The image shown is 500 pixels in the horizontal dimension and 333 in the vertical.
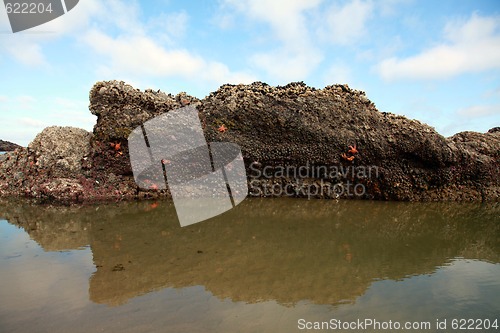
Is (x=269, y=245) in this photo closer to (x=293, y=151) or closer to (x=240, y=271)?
(x=240, y=271)

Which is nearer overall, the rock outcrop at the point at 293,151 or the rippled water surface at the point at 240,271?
the rippled water surface at the point at 240,271

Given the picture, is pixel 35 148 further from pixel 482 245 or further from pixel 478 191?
pixel 478 191

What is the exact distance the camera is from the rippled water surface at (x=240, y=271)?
332 centimetres

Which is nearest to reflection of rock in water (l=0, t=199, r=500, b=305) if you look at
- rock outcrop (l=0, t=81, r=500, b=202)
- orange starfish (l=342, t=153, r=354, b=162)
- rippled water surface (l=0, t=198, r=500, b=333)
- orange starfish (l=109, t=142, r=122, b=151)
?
rippled water surface (l=0, t=198, r=500, b=333)

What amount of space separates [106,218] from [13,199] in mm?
3919

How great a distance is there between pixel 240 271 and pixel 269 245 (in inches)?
42.9

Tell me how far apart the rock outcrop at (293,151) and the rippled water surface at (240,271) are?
2216 millimetres

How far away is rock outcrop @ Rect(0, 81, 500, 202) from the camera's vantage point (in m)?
9.47

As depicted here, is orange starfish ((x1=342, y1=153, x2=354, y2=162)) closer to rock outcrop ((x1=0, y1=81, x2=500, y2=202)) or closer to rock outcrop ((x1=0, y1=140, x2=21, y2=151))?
rock outcrop ((x1=0, y1=81, x2=500, y2=202))

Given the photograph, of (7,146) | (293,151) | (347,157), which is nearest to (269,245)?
(293,151)

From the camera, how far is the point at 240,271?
14.3 ft

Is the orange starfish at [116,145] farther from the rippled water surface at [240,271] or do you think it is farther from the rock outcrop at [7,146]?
the rock outcrop at [7,146]

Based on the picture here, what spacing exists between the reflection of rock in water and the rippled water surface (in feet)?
0.08

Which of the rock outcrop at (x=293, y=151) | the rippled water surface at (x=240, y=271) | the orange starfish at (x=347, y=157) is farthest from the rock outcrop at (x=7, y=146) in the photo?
the orange starfish at (x=347, y=157)
